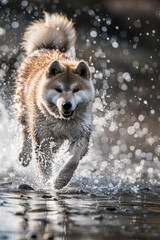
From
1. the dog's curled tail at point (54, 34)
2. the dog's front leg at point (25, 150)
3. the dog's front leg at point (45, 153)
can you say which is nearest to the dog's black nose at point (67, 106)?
the dog's front leg at point (45, 153)

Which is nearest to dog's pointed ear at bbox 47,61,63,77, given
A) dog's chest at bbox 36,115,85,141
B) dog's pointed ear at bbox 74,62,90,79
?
dog's pointed ear at bbox 74,62,90,79

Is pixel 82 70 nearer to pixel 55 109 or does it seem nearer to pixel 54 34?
pixel 55 109

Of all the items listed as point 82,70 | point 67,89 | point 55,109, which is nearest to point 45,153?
point 55,109

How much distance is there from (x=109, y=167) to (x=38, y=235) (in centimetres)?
625

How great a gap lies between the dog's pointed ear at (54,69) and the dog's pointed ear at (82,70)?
20 cm

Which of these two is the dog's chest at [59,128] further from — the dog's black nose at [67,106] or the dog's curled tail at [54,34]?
the dog's curled tail at [54,34]

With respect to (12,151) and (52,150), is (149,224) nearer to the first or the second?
(52,150)

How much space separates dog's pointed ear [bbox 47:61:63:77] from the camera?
5.87 m

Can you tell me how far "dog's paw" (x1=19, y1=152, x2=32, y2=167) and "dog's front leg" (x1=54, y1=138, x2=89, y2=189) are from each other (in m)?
1.21

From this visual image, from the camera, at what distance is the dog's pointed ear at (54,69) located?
231 inches

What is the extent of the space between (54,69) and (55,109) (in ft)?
1.59

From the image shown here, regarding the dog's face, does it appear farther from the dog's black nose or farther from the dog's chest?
the dog's chest

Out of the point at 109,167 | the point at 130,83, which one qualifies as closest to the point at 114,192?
the point at 109,167

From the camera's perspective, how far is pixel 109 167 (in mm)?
9109
